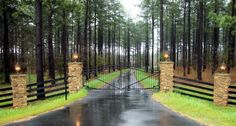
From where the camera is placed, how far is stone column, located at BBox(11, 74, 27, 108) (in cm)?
1577

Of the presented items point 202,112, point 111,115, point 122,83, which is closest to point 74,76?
point 111,115

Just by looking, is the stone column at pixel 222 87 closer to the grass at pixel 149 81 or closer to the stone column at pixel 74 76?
the grass at pixel 149 81

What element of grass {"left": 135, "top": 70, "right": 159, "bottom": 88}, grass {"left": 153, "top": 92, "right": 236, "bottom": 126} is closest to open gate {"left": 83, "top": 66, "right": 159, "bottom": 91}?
grass {"left": 135, "top": 70, "right": 159, "bottom": 88}

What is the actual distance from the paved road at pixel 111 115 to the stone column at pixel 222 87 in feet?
12.7

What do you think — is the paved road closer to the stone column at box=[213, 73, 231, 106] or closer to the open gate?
the stone column at box=[213, 73, 231, 106]

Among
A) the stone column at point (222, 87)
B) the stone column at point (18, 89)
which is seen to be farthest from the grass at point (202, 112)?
the stone column at point (18, 89)

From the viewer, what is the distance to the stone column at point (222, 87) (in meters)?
17.2

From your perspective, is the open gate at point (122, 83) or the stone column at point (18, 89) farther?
the open gate at point (122, 83)

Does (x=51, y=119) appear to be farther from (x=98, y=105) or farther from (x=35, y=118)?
(x=98, y=105)

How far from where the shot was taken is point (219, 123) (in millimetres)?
10953

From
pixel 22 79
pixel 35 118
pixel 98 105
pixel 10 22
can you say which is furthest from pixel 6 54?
pixel 35 118

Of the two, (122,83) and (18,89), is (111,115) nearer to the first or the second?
(18,89)

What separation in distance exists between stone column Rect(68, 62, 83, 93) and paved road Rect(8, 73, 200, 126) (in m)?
3.87

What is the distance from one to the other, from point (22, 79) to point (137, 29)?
70.0 m
